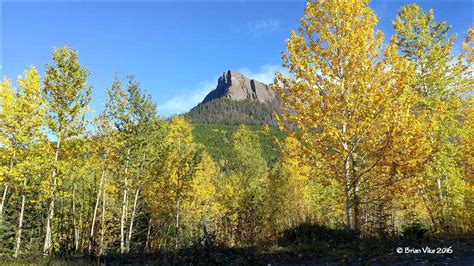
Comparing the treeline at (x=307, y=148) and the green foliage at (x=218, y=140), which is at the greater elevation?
the green foliage at (x=218, y=140)

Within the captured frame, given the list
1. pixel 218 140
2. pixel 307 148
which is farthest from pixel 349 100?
pixel 218 140

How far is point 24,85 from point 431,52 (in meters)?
20.9

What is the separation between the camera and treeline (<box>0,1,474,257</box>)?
8.59 meters

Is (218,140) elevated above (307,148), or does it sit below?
above

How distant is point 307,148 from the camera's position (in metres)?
9.15

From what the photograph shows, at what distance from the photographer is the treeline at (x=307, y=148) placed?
8.59 meters

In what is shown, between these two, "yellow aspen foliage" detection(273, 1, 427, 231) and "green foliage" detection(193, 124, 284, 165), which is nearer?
"yellow aspen foliage" detection(273, 1, 427, 231)

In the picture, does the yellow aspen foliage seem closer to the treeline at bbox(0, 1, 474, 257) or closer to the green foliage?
the treeline at bbox(0, 1, 474, 257)

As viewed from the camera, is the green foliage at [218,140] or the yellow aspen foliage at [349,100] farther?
the green foliage at [218,140]

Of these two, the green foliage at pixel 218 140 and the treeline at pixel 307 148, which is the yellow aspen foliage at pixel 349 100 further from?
the green foliage at pixel 218 140

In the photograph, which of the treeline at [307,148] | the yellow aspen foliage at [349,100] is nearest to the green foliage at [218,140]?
the treeline at [307,148]

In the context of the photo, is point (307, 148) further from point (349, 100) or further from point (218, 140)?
point (218, 140)

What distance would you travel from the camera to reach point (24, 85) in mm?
15031

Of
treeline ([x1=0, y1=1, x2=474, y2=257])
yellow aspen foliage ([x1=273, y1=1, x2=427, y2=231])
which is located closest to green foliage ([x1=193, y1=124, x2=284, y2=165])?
treeline ([x1=0, y1=1, x2=474, y2=257])
